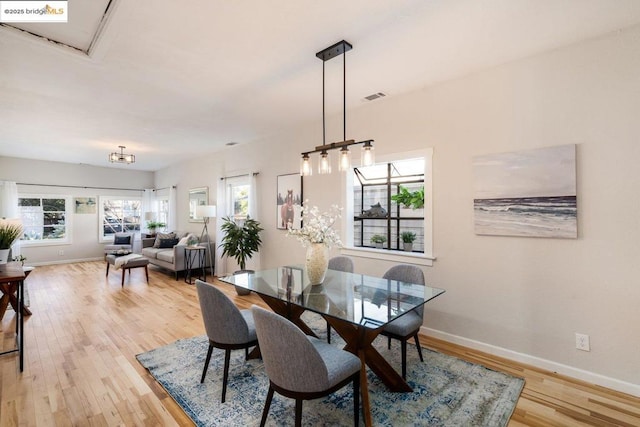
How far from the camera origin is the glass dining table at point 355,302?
1832 mm

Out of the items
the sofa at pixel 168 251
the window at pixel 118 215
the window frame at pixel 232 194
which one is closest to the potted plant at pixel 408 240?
the window frame at pixel 232 194

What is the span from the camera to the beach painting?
241cm

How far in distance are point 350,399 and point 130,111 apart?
421 centimetres

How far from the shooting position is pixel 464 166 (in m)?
2.96

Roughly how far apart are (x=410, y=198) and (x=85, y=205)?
8.94 m

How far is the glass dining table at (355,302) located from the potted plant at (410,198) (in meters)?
1.52

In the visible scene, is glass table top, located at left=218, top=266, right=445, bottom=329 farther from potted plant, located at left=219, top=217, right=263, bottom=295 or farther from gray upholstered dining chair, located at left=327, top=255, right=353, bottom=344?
potted plant, located at left=219, top=217, right=263, bottom=295

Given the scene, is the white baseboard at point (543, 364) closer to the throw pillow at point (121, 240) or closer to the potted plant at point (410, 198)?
the potted plant at point (410, 198)

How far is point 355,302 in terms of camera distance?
81.0 inches

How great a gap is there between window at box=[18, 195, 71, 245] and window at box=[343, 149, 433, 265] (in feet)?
27.1

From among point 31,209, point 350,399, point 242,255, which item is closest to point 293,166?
point 242,255

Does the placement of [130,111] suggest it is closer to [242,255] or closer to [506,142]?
[242,255]

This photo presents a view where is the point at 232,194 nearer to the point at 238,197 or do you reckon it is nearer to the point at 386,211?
the point at 238,197

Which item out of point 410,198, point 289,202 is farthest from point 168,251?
point 410,198
